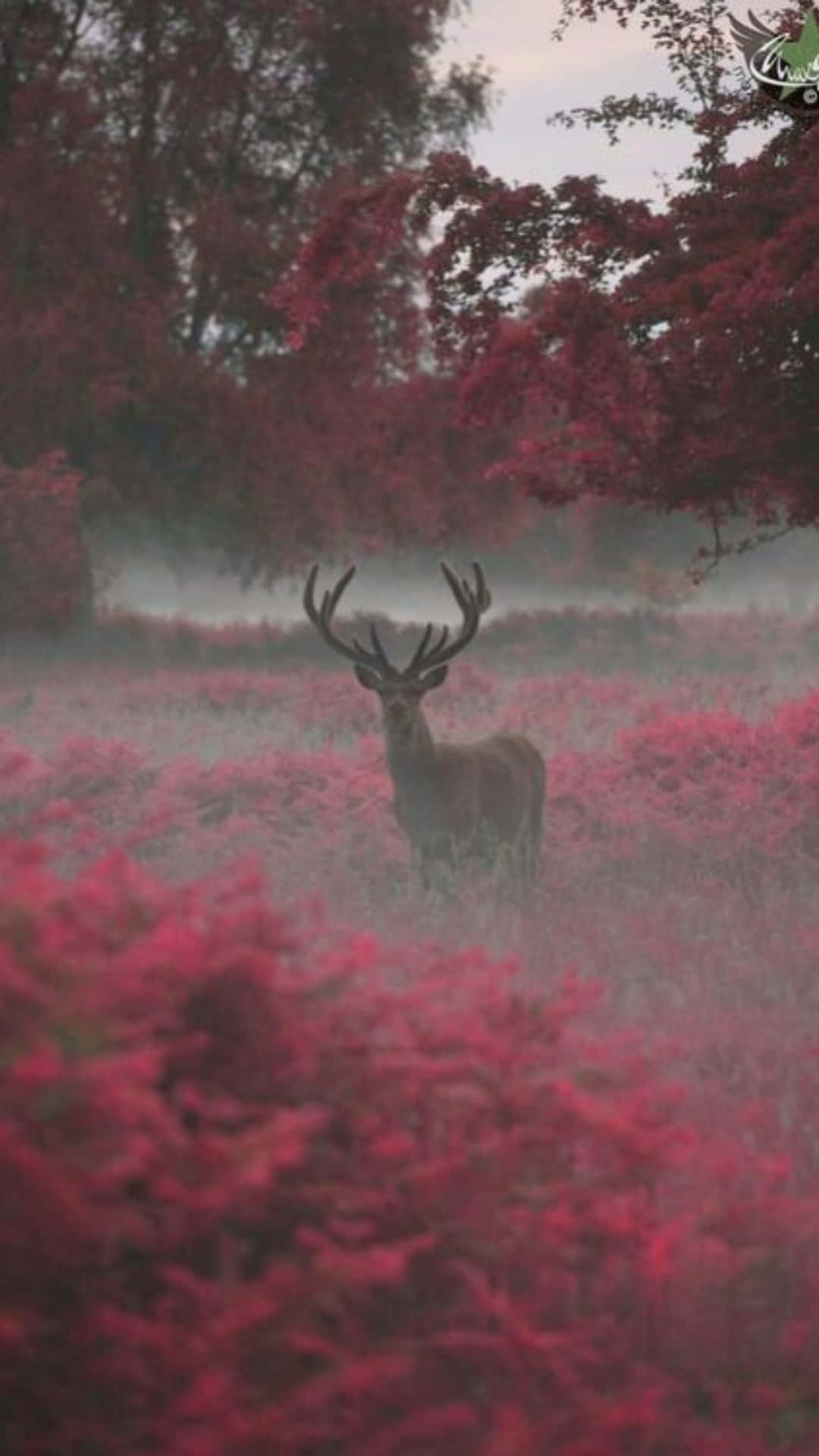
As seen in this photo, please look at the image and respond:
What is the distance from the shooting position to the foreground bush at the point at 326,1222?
119 inches

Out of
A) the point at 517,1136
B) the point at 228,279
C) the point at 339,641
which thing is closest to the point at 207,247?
the point at 228,279

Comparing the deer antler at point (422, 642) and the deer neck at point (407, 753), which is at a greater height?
the deer antler at point (422, 642)

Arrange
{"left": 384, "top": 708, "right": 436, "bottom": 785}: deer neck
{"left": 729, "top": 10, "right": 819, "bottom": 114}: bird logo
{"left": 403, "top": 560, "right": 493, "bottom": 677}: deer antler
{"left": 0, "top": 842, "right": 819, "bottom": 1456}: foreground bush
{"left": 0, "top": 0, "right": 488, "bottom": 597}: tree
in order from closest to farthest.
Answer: {"left": 0, "top": 842, "right": 819, "bottom": 1456}: foreground bush
{"left": 403, "top": 560, "right": 493, "bottom": 677}: deer antler
{"left": 384, "top": 708, "right": 436, "bottom": 785}: deer neck
{"left": 729, "top": 10, "right": 819, "bottom": 114}: bird logo
{"left": 0, "top": 0, "right": 488, "bottom": 597}: tree

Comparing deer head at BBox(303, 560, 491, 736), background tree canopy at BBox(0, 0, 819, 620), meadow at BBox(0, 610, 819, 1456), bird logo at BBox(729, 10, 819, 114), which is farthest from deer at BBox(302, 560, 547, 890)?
background tree canopy at BBox(0, 0, 819, 620)

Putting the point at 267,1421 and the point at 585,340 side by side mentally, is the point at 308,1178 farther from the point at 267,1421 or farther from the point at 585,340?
the point at 585,340

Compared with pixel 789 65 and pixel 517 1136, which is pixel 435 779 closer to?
pixel 789 65

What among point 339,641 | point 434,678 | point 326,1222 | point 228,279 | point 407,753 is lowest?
point 407,753

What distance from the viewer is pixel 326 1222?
3.47 m

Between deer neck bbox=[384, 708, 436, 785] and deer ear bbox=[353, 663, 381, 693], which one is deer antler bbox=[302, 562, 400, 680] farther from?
deer neck bbox=[384, 708, 436, 785]

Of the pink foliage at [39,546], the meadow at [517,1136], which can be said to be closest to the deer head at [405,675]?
the meadow at [517,1136]

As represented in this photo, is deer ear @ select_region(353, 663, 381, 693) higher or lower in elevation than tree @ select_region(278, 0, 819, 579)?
lower

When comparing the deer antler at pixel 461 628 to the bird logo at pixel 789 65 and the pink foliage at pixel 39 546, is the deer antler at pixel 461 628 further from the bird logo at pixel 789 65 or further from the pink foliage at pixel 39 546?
the pink foliage at pixel 39 546

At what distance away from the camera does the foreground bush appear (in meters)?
3.02

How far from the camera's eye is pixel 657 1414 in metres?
3.44
